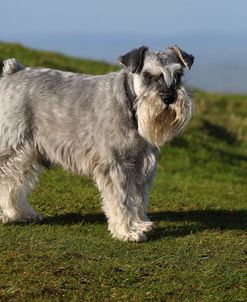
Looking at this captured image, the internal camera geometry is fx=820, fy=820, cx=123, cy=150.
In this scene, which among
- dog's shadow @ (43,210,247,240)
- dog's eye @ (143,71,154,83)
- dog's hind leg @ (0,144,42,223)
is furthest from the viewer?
dog's shadow @ (43,210,247,240)

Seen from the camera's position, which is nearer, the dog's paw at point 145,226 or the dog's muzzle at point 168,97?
the dog's muzzle at point 168,97

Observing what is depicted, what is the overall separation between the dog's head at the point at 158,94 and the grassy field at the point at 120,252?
5.02ft

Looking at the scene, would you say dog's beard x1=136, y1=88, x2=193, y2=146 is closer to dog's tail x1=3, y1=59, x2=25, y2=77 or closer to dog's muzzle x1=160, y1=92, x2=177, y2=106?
dog's muzzle x1=160, y1=92, x2=177, y2=106

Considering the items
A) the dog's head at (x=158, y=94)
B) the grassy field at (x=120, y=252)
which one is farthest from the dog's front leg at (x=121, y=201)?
the dog's head at (x=158, y=94)

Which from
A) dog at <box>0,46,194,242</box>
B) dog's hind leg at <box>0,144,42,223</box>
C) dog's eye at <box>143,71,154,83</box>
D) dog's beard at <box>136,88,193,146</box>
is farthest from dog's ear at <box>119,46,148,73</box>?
dog's hind leg at <box>0,144,42,223</box>

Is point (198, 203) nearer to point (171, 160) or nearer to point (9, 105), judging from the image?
point (9, 105)

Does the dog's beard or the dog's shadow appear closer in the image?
the dog's beard

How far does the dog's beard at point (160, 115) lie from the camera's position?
33.6ft

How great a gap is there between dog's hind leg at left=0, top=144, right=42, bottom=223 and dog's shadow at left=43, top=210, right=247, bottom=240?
0.43m

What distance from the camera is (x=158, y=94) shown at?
33.5ft

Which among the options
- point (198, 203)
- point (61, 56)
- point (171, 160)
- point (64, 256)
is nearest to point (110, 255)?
point (64, 256)

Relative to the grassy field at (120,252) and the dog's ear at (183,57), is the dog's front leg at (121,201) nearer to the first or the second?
the grassy field at (120,252)

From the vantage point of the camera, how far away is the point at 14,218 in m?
11.6

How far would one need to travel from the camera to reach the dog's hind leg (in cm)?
1138
